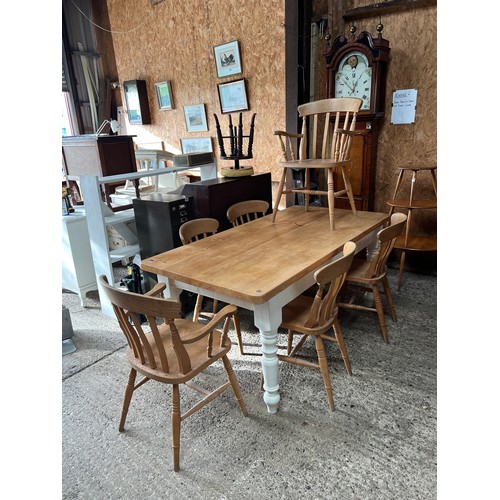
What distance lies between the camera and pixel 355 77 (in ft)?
10.3

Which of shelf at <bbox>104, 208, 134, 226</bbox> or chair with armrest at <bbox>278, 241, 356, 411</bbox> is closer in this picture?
chair with armrest at <bbox>278, 241, 356, 411</bbox>

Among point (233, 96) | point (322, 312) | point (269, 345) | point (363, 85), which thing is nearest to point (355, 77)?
point (363, 85)

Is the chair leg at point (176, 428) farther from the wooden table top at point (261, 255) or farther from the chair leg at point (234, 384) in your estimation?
the wooden table top at point (261, 255)

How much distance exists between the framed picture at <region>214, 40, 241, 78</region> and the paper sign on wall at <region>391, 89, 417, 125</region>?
172cm

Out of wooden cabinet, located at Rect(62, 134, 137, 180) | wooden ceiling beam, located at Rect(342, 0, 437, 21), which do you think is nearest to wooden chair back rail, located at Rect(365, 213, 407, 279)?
wooden ceiling beam, located at Rect(342, 0, 437, 21)

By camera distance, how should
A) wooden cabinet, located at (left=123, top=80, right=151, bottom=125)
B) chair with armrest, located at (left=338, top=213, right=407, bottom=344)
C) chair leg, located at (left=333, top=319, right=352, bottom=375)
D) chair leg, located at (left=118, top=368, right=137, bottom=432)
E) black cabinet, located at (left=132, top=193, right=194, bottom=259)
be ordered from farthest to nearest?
wooden cabinet, located at (left=123, top=80, right=151, bottom=125), black cabinet, located at (left=132, top=193, right=194, bottom=259), chair with armrest, located at (left=338, top=213, right=407, bottom=344), chair leg, located at (left=333, top=319, right=352, bottom=375), chair leg, located at (left=118, top=368, right=137, bottom=432)

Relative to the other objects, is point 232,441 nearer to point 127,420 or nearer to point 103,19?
point 127,420

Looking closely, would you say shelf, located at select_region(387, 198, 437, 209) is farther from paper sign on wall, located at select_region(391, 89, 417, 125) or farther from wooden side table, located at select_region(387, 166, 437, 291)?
paper sign on wall, located at select_region(391, 89, 417, 125)

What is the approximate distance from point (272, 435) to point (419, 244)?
2206 millimetres

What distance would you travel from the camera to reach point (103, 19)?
277 inches

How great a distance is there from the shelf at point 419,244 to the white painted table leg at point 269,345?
1.89m

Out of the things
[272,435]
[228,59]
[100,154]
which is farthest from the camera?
[228,59]

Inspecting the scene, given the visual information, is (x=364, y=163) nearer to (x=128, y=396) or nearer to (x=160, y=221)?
(x=160, y=221)

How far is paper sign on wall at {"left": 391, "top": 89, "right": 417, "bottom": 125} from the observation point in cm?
317
